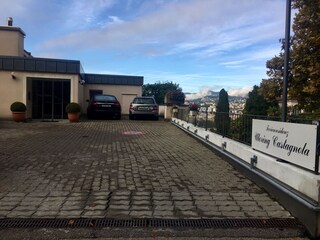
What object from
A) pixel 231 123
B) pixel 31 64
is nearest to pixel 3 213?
pixel 231 123

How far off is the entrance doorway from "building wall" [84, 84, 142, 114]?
21.5 ft

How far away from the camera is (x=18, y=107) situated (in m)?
19.8

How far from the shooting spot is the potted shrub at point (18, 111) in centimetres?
1981

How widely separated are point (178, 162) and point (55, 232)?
15.2 ft

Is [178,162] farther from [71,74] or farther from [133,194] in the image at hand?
[71,74]

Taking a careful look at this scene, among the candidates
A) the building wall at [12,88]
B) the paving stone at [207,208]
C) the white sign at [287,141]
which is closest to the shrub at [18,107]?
the building wall at [12,88]

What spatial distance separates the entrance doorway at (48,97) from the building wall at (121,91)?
21.5ft

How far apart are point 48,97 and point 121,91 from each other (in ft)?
26.7

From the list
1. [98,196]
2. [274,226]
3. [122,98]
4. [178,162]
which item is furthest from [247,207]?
[122,98]

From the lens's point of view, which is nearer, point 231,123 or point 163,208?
point 163,208

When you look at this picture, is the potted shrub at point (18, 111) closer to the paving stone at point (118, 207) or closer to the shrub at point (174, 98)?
the shrub at point (174, 98)

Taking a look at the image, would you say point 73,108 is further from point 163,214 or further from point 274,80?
point 163,214

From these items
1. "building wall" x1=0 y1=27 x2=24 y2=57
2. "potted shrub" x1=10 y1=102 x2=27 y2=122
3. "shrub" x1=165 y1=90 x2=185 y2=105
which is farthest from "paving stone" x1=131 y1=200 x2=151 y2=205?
"building wall" x1=0 y1=27 x2=24 y2=57

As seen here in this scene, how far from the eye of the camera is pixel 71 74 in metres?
21.5
